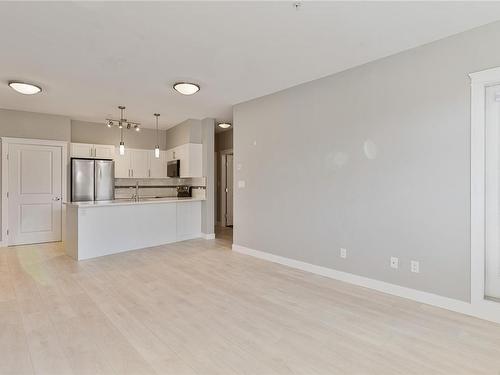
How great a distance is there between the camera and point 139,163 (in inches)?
283

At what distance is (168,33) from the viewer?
9.26ft

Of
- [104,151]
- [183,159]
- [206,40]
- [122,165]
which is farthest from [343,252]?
[104,151]

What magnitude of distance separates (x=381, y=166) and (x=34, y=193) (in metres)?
6.40

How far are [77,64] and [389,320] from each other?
14.5ft

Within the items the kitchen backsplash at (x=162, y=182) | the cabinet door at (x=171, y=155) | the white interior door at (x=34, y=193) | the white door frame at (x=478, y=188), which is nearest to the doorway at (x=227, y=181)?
the kitchen backsplash at (x=162, y=182)

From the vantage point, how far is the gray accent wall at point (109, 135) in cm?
664

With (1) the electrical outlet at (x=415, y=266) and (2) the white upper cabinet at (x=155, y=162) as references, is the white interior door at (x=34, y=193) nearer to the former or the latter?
(2) the white upper cabinet at (x=155, y=162)

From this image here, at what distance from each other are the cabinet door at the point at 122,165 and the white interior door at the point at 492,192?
6718 mm

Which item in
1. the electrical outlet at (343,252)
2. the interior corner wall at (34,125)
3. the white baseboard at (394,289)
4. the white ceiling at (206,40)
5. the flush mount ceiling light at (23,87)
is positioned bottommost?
the white baseboard at (394,289)

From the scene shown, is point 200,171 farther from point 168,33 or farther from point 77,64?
point 168,33

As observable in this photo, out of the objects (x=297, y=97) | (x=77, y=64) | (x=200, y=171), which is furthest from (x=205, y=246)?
(x=77, y=64)

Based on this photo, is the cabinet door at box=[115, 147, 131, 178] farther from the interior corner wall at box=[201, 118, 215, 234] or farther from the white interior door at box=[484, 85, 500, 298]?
the white interior door at box=[484, 85, 500, 298]

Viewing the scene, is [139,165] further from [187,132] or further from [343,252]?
[343,252]

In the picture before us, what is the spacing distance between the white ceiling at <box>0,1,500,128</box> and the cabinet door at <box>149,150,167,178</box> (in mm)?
2943
